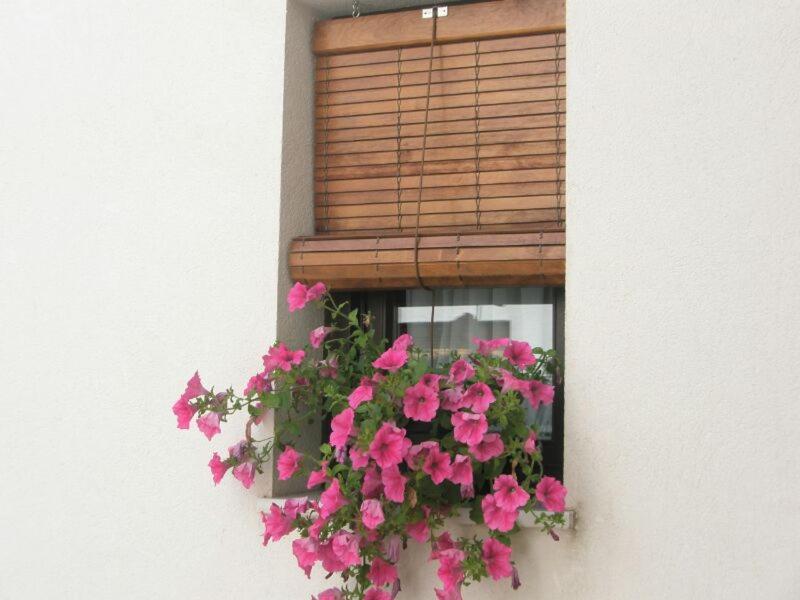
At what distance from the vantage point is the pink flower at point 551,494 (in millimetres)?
1932

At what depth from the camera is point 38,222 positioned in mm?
2637

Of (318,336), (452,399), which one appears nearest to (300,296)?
(318,336)

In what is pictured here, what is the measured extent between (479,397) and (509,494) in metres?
0.20

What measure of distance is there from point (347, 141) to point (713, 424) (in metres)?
1.11

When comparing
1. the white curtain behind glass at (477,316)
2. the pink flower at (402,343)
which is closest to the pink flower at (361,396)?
the pink flower at (402,343)

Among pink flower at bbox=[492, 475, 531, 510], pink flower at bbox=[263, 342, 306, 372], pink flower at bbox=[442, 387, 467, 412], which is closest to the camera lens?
pink flower at bbox=[492, 475, 531, 510]

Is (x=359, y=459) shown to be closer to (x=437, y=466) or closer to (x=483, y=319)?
(x=437, y=466)

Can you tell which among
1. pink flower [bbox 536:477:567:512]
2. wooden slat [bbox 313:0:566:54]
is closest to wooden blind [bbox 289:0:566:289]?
wooden slat [bbox 313:0:566:54]

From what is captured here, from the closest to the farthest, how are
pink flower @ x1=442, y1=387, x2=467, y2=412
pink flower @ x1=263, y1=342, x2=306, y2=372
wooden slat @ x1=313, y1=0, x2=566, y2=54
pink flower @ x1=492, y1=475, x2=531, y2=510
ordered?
pink flower @ x1=492, y1=475, x2=531, y2=510 < pink flower @ x1=442, y1=387, x2=467, y2=412 < pink flower @ x1=263, y1=342, x2=306, y2=372 < wooden slat @ x1=313, y1=0, x2=566, y2=54

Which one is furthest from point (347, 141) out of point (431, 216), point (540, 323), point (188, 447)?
point (188, 447)

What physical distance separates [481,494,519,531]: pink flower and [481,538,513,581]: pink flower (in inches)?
1.5

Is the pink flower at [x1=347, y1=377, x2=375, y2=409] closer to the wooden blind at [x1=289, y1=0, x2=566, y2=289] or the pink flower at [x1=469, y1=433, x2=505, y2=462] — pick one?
the pink flower at [x1=469, y1=433, x2=505, y2=462]

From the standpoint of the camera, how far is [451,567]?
1949mm

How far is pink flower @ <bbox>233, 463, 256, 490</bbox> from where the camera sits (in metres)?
2.20
